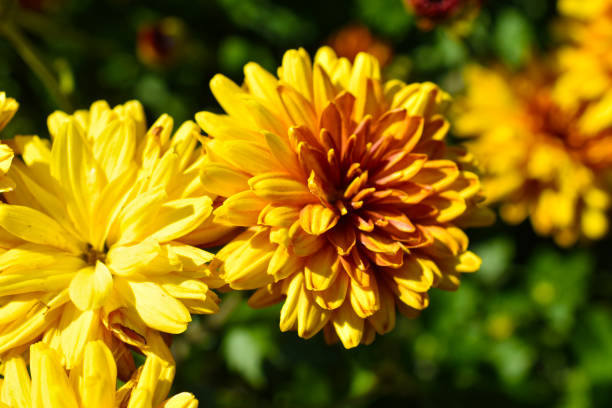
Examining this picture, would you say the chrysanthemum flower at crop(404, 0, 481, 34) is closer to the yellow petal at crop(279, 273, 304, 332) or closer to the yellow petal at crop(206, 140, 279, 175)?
the yellow petal at crop(206, 140, 279, 175)

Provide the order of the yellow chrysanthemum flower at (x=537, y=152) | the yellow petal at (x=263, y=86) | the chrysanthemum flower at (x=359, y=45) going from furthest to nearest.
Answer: the chrysanthemum flower at (x=359, y=45), the yellow chrysanthemum flower at (x=537, y=152), the yellow petal at (x=263, y=86)

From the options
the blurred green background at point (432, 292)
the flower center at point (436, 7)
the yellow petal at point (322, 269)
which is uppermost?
the flower center at point (436, 7)

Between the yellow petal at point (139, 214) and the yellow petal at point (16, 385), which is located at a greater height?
the yellow petal at point (139, 214)

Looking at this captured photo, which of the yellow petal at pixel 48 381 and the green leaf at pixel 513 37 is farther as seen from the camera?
the green leaf at pixel 513 37

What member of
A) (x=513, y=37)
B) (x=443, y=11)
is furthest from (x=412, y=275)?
(x=513, y=37)

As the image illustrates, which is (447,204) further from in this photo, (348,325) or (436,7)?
(436,7)

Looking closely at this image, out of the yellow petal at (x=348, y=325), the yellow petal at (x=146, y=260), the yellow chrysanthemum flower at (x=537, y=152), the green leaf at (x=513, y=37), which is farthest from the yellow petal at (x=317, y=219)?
the green leaf at (x=513, y=37)

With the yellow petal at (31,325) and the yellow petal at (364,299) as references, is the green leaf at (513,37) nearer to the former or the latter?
the yellow petal at (364,299)

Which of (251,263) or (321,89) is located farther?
(321,89)
